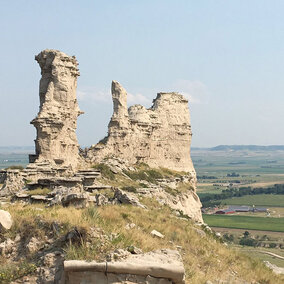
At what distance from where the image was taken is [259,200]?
141750 mm

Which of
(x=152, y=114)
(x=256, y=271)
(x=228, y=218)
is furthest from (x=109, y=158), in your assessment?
(x=228, y=218)

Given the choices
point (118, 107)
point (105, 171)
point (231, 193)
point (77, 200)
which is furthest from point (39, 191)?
point (231, 193)

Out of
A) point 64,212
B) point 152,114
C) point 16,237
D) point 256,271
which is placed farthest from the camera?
point 152,114

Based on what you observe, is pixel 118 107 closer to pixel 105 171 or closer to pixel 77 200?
pixel 105 171

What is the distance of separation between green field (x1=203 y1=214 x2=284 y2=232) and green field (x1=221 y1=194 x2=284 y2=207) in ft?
104

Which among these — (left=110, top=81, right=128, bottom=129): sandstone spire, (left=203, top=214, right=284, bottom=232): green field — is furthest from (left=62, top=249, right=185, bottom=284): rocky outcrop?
(left=203, top=214, right=284, bottom=232): green field

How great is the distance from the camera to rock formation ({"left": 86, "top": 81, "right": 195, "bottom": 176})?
49406 mm

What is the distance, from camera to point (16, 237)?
12.8m

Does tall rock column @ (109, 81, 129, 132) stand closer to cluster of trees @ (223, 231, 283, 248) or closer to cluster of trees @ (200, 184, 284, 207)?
cluster of trees @ (223, 231, 283, 248)

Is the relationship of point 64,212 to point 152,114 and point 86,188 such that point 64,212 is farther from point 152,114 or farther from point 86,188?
point 152,114

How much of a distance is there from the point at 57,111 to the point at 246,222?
224 feet

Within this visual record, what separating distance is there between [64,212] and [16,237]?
1691mm

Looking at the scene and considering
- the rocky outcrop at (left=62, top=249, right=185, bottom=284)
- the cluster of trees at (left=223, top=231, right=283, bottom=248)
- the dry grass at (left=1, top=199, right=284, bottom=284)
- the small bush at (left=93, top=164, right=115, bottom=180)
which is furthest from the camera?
the cluster of trees at (left=223, top=231, right=283, bottom=248)

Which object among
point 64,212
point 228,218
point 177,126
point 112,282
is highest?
point 177,126
